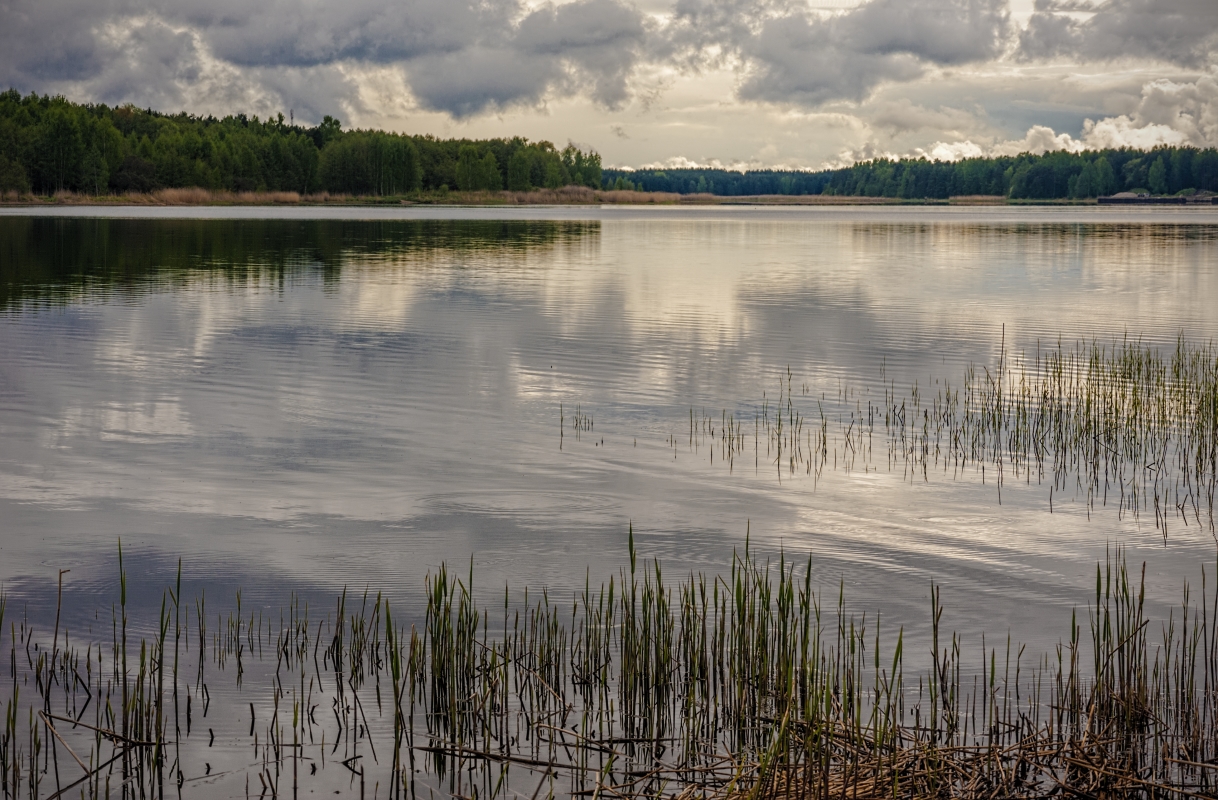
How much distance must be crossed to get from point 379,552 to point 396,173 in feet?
574

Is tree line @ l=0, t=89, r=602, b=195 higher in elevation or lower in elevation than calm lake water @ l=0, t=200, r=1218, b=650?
higher

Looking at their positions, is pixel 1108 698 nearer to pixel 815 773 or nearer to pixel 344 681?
pixel 815 773

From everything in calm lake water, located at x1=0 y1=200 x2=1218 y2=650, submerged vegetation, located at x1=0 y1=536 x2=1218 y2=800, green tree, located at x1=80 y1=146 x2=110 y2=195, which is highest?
green tree, located at x1=80 y1=146 x2=110 y2=195

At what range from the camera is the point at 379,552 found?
9758 millimetres

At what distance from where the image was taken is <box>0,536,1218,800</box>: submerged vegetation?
5.53 m

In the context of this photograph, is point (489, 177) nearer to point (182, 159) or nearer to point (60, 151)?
point (182, 159)

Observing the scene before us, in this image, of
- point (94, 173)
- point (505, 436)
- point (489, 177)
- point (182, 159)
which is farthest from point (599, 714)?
point (489, 177)

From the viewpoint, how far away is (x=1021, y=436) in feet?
47.8

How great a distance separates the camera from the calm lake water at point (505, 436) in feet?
31.1

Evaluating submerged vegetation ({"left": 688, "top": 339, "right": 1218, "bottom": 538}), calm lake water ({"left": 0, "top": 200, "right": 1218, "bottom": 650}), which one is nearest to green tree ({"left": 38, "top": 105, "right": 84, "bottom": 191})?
calm lake water ({"left": 0, "top": 200, "right": 1218, "bottom": 650})

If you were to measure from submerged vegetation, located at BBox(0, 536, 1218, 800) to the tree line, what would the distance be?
13246cm

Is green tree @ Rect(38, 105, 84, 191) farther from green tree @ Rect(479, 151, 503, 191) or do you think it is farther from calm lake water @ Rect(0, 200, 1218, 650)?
calm lake water @ Rect(0, 200, 1218, 650)

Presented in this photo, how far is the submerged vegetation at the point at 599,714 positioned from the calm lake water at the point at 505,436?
1141 mm

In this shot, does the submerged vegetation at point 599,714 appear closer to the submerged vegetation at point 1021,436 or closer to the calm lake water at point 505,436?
the calm lake water at point 505,436
